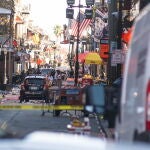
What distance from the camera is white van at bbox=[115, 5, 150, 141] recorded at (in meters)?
6.91

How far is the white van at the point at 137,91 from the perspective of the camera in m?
6.91

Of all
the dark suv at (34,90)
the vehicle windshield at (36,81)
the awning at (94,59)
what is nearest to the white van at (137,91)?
the dark suv at (34,90)

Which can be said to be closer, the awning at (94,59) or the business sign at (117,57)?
the business sign at (117,57)

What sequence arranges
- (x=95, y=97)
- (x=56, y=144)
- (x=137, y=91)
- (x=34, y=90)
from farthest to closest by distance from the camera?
(x=34, y=90) < (x=95, y=97) < (x=137, y=91) < (x=56, y=144)

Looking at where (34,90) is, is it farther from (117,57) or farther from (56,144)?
(56,144)

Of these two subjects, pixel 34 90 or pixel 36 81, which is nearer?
pixel 34 90

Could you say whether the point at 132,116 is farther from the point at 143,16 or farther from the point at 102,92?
the point at 143,16

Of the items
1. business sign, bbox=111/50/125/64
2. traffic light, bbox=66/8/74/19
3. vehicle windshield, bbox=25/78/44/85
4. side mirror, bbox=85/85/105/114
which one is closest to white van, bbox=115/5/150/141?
side mirror, bbox=85/85/105/114

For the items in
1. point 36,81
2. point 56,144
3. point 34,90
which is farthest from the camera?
point 36,81

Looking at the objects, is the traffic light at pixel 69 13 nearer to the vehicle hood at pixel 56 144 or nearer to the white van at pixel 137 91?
the white van at pixel 137 91

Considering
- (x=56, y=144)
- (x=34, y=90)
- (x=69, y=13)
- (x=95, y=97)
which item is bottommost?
(x=34, y=90)

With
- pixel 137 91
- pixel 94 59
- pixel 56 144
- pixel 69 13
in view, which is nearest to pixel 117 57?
pixel 94 59

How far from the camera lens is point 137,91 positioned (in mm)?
7270

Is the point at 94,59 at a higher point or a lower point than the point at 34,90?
higher
